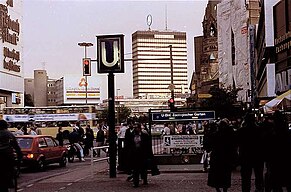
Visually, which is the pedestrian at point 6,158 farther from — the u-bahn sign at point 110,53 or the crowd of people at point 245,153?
the u-bahn sign at point 110,53

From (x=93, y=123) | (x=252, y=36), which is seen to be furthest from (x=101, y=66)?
(x=252, y=36)

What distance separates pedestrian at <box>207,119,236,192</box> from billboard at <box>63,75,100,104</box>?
13201 cm

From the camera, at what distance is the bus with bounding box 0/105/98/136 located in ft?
205

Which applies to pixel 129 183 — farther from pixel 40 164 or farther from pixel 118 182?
pixel 40 164

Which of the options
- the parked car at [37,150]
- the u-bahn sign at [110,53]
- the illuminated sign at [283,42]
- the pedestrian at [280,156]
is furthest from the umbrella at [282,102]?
the illuminated sign at [283,42]

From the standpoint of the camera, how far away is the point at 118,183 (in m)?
17.3

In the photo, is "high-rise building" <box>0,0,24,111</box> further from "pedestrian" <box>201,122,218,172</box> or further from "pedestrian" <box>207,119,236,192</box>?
"pedestrian" <box>207,119,236,192</box>

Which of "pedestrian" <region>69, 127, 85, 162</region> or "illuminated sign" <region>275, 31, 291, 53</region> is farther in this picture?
"illuminated sign" <region>275, 31, 291, 53</region>

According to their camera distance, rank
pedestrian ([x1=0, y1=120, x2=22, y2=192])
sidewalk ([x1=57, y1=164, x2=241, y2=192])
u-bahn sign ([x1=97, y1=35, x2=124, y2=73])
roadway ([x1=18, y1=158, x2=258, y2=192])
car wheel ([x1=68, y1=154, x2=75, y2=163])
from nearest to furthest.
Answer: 1. pedestrian ([x1=0, y1=120, x2=22, y2=192])
2. sidewalk ([x1=57, y1=164, x2=241, y2=192])
3. roadway ([x1=18, y1=158, x2=258, y2=192])
4. u-bahn sign ([x1=97, y1=35, x2=124, y2=73])
5. car wheel ([x1=68, y1=154, x2=75, y2=163])

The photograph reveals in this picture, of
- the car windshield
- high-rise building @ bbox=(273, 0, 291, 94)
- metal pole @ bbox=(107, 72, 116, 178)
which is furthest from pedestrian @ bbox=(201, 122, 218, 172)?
high-rise building @ bbox=(273, 0, 291, 94)

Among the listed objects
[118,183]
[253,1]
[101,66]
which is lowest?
Result: [118,183]

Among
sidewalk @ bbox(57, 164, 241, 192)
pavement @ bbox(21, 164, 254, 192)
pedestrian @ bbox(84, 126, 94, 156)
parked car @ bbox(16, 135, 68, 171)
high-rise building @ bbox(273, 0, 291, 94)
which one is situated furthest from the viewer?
high-rise building @ bbox(273, 0, 291, 94)

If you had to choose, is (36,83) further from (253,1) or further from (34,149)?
(34,149)

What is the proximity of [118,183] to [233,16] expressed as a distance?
279 feet
